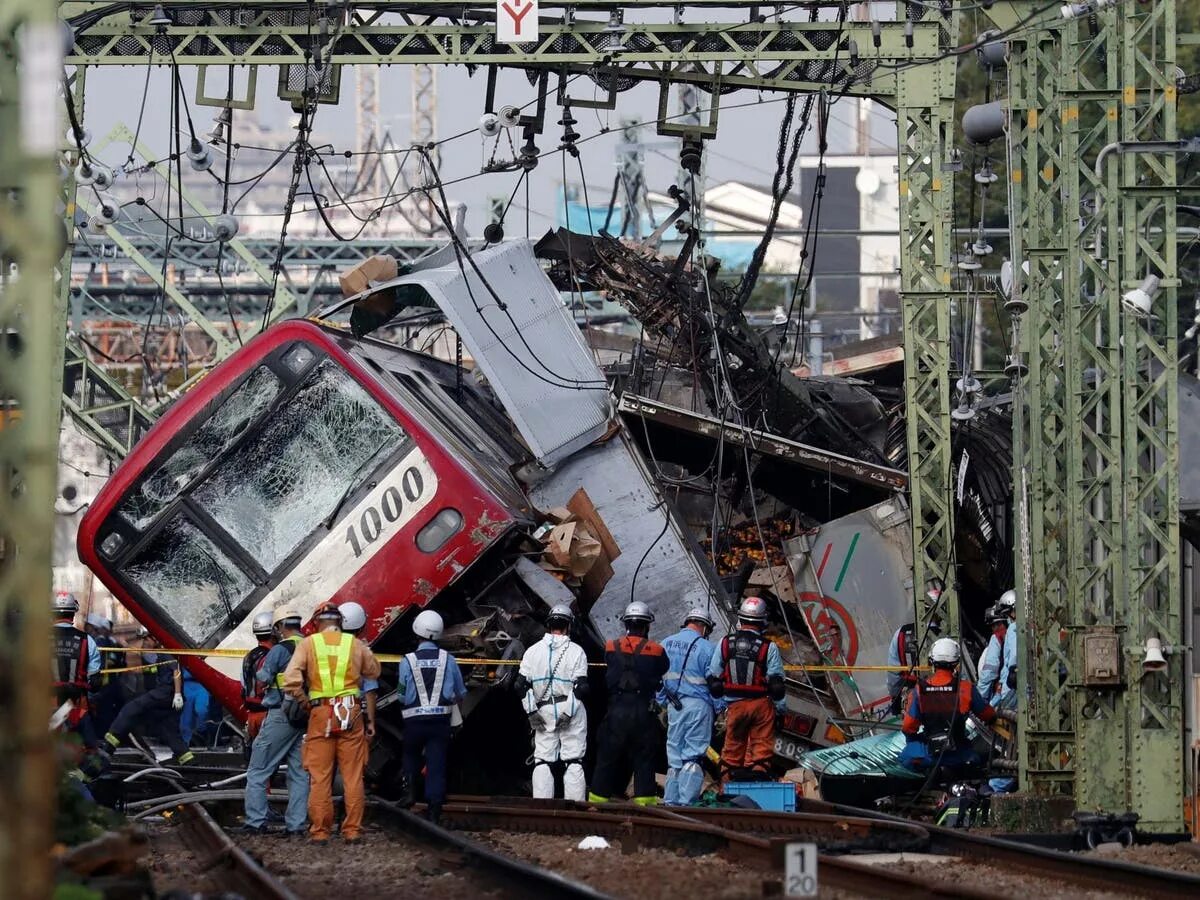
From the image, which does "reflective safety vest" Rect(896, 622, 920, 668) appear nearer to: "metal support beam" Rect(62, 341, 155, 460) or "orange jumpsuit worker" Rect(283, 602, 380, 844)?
"orange jumpsuit worker" Rect(283, 602, 380, 844)

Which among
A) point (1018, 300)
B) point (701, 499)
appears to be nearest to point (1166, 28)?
point (1018, 300)

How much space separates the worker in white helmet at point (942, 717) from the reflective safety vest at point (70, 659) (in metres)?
6.46

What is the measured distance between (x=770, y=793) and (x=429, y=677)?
8.63ft

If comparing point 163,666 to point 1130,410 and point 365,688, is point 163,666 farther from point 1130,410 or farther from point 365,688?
point 1130,410

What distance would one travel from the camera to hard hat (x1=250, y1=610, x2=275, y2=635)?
1629cm

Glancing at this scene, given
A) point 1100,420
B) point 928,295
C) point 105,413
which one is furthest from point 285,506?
point 105,413

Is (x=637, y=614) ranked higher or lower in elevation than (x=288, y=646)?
higher

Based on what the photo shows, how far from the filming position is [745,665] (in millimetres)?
16172

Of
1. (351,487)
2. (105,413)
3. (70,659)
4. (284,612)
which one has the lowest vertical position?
(70,659)

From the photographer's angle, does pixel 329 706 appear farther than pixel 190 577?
No

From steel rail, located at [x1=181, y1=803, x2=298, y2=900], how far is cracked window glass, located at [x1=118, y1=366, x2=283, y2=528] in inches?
104

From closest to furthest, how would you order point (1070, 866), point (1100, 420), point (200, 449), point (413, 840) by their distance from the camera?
point (1070, 866) < point (413, 840) < point (1100, 420) < point (200, 449)

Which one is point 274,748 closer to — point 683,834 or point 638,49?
point 683,834

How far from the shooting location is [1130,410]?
47.1 ft
